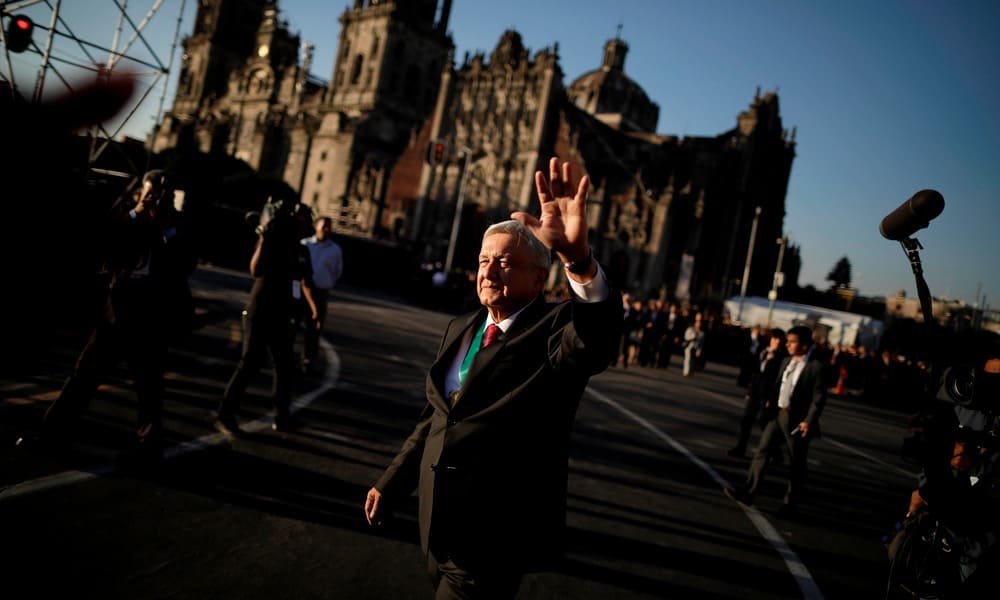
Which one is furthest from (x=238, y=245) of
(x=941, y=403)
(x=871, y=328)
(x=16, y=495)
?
(x=871, y=328)

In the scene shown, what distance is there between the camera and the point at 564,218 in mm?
2057

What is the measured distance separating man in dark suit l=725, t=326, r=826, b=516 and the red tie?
15.7 ft

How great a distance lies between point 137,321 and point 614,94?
6305 centimetres

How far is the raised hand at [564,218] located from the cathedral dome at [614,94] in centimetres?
6098

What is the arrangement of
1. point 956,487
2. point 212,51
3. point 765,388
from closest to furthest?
point 956,487 < point 765,388 < point 212,51

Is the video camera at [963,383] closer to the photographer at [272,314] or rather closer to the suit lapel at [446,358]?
the suit lapel at [446,358]

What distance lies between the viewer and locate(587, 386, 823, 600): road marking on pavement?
14.2ft

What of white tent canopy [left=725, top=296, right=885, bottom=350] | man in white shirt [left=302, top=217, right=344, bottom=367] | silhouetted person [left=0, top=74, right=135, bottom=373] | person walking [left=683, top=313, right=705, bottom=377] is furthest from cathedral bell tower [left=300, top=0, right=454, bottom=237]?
silhouetted person [left=0, top=74, right=135, bottom=373]

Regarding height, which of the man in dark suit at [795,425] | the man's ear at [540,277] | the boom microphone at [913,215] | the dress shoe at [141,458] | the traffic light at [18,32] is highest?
the traffic light at [18,32]

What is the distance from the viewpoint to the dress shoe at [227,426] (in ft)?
17.9

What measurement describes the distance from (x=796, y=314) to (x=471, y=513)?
3585cm

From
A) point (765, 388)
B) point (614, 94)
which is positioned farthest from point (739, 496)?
point (614, 94)

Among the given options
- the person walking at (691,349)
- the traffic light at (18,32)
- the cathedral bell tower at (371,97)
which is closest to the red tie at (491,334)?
the traffic light at (18,32)

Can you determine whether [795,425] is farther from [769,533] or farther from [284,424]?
[284,424]
